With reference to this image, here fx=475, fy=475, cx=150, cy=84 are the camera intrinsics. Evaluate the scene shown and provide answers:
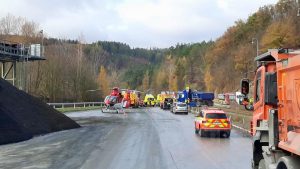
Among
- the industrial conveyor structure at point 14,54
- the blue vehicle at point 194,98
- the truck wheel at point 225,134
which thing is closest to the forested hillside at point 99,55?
the industrial conveyor structure at point 14,54

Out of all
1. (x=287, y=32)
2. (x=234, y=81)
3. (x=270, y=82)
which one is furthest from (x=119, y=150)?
(x=234, y=81)

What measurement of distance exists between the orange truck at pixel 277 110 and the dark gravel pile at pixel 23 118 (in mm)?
15279

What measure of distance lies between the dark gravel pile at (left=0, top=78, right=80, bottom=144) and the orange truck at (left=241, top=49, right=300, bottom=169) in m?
15.3

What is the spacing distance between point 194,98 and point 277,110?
244 ft

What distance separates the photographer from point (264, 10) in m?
112

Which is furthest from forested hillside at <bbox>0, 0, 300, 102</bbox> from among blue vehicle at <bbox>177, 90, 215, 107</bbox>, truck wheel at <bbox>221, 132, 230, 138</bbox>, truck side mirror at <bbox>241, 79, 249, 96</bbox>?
truck side mirror at <bbox>241, 79, 249, 96</bbox>

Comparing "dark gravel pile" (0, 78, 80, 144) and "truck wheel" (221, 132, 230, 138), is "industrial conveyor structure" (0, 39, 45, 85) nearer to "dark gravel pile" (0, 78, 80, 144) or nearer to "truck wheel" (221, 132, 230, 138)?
"dark gravel pile" (0, 78, 80, 144)

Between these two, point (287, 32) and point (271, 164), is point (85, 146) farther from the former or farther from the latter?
point (287, 32)

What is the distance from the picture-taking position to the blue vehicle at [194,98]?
78438 mm

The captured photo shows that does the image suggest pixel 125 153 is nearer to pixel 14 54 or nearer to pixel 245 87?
pixel 245 87

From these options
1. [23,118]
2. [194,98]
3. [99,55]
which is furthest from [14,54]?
[99,55]

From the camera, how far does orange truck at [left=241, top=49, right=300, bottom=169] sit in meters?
8.57

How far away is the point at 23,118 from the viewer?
29156mm

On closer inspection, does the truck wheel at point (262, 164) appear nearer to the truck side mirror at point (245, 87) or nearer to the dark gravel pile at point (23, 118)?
the truck side mirror at point (245, 87)
